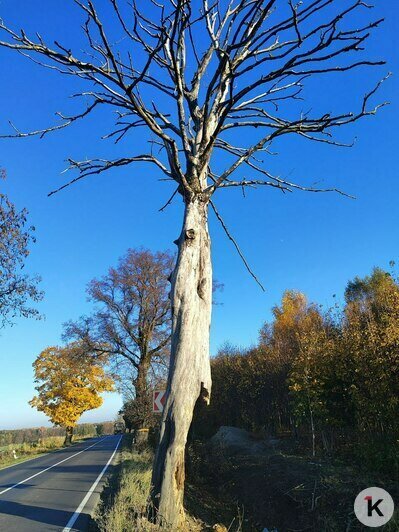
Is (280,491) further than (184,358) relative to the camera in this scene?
Yes

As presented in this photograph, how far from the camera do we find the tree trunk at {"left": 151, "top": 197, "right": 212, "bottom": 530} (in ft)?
19.1

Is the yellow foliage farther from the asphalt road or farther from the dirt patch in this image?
the dirt patch

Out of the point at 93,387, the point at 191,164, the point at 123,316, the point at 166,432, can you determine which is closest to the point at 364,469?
the point at 166,432

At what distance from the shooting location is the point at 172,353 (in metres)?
6.50

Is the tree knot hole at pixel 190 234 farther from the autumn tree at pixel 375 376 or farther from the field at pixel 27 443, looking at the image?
the field at pixel 27 443

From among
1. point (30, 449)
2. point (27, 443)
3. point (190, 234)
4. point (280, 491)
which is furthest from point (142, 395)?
point (27, 443)

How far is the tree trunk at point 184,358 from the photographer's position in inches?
229

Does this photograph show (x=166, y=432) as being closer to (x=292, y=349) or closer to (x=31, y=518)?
(x=31, y=518)

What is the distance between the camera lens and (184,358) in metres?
6.30

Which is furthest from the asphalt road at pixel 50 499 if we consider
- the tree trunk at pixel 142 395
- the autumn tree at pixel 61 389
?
the autumn tree at pixel 61 389

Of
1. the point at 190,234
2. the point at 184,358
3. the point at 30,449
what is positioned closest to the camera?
the point at 184,358

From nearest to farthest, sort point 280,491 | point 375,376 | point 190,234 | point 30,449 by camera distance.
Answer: point 190,234
point 280,491
point 375,376
point 30,449

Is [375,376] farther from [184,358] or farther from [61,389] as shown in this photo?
[61,389]

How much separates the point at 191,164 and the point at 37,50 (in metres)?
2.72
